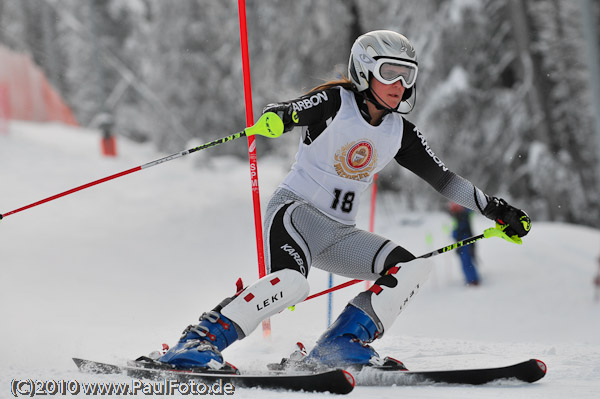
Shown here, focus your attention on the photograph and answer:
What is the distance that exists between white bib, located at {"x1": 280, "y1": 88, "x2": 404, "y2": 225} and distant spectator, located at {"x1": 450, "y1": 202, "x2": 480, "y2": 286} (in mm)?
5923

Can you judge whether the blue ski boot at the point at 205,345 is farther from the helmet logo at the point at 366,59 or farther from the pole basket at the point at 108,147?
the pole basket at the point at 108,147

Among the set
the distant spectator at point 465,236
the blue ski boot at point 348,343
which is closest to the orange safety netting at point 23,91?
the distant spectator at point 465,236

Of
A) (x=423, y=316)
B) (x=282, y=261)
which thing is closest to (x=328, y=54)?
(x=423, y=316)

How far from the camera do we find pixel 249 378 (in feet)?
9.23

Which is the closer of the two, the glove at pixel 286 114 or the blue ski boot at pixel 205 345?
the blue ski boot at pixel 205 345

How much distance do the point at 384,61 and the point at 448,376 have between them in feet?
4.98

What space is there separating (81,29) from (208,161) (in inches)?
190

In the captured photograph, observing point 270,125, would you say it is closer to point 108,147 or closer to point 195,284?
point 195,284

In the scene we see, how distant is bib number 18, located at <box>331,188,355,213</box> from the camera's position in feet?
11.6

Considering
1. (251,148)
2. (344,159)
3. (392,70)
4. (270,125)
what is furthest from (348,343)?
(251,148)

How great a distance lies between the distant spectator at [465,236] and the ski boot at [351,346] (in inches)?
246

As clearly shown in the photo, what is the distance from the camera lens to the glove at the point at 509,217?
11.6ft

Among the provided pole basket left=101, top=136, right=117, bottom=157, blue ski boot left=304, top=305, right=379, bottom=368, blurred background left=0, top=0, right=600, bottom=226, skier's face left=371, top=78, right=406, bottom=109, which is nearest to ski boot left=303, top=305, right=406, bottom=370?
blue ski boot left=304, top=305, right=379, bottom=368

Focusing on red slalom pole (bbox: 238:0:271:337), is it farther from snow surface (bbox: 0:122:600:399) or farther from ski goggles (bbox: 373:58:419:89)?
ski goggles (bbox: 373:58:419:89)
